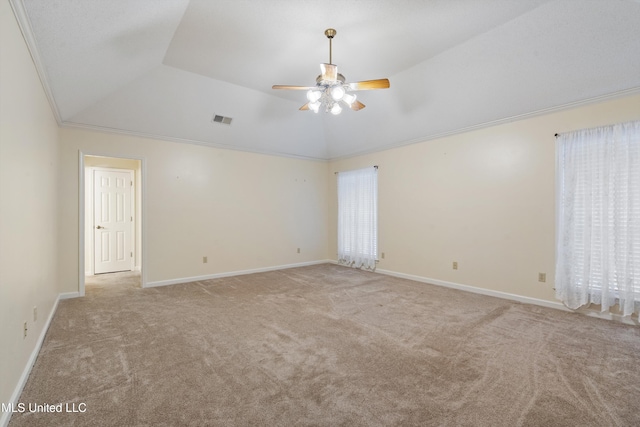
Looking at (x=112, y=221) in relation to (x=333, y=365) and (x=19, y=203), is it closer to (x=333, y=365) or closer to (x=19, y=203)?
(x=19, y=203)

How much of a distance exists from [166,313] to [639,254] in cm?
519

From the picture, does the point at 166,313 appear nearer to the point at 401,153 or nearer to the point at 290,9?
the point at 290,9

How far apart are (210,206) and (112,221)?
87.7 inches

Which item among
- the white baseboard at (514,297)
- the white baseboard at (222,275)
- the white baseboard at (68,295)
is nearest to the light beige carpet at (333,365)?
the white baseboard at (514,297)

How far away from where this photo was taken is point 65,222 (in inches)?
163

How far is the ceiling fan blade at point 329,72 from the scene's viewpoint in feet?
9.11

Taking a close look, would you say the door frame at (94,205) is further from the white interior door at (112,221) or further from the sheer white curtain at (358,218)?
the sheer white curtain at (358,218)

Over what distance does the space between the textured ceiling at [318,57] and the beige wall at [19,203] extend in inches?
11.2

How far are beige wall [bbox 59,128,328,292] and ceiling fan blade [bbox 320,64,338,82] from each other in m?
3.22

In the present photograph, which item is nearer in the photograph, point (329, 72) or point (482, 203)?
point (329, 72)

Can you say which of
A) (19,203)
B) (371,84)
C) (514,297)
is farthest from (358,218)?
(19,203)

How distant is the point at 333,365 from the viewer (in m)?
2.31

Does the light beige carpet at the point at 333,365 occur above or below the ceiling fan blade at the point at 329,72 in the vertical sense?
below

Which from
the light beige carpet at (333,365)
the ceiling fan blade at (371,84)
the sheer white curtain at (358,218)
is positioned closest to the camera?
the light beige carpet at (333,365)
